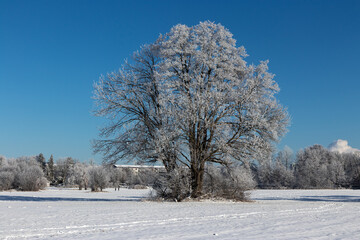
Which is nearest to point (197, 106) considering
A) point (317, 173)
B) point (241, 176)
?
point (241, 176)

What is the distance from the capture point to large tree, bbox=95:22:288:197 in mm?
23578

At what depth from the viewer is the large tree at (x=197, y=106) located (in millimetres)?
23578

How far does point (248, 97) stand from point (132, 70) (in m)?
8.26

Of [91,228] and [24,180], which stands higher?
[24,180]

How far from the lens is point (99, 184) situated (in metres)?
69.4

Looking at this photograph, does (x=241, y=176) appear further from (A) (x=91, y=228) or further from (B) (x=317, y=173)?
(B) (x=317, y=173)

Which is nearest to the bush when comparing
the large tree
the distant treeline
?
the distant treeline

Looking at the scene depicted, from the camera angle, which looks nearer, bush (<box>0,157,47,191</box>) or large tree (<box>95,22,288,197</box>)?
large tree (<box>95,22,288,197</box>)

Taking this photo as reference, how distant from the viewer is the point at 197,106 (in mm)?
23203

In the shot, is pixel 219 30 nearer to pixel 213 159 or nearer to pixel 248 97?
pixel 248 97

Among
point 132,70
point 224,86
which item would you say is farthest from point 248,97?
point 132,70

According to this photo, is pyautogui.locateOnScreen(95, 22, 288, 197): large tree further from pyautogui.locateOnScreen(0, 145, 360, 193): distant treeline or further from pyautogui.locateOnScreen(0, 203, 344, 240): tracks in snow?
pyautogui.locateOnScreen(0, 203, 344, 240): tracks in snow

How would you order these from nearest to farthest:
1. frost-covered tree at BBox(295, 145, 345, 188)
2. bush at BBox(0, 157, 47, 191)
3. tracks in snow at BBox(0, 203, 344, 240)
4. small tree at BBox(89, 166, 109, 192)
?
1. tracks in snow at BBox(0, 203, 344, 240)
2. bush at BBox(0, 157, 47, 191)
3. small tree at BBox(89, 166, 109, 192)
4. frost-covered tree at BBox(295, 145, 345, 188)

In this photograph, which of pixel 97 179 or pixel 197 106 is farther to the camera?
pixel 97 179
